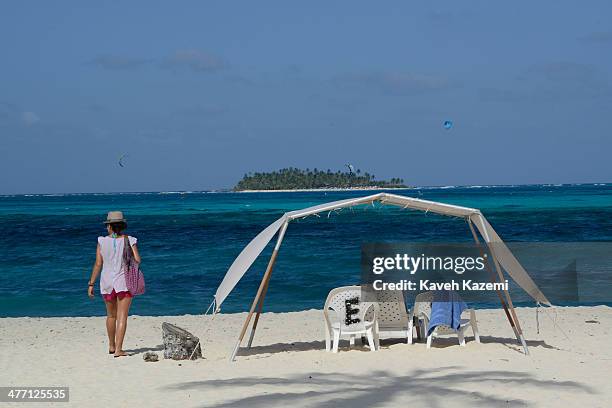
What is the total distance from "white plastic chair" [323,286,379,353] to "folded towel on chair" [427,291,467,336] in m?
0.73

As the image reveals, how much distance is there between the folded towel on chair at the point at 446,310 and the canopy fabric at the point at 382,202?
2.55ft

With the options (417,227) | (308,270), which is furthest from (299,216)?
(417,227)

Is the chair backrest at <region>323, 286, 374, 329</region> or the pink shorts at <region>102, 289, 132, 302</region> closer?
the pink shorts at <region>102, 289, 132, 302</region>

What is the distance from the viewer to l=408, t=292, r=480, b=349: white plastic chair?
35.0ft

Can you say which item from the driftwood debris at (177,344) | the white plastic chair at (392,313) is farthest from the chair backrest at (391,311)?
the driftwood debris at (177,344)

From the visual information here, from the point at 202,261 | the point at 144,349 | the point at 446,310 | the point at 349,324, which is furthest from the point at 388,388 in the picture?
the point at 202,261

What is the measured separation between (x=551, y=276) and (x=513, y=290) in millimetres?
4997

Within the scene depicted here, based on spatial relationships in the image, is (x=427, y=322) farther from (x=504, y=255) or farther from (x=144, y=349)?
(x=144, y=349)

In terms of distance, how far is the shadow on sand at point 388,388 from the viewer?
24.6 ft

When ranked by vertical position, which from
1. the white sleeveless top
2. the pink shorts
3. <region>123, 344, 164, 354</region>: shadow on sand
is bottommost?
<region>123, 344, 164, 354</region>: shadow on sand

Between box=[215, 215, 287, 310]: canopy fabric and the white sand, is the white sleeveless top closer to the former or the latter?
the white sand

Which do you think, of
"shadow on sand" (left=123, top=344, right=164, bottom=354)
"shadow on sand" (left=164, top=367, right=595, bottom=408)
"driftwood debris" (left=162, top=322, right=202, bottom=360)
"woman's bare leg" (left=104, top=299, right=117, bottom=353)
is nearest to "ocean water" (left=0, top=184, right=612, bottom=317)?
"shadow on sand" (left=123, top=344, right=164, bottom=354)

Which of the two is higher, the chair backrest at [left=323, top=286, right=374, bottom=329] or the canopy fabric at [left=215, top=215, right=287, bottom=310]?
the canopy fabric at [left=215, top=215, right=287, bottom=310]

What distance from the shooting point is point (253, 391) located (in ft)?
26.5
